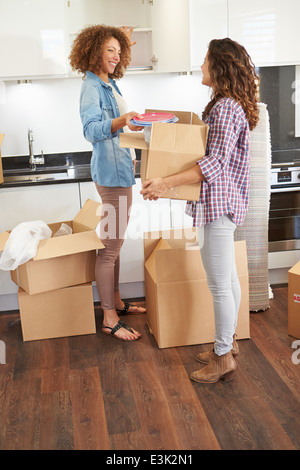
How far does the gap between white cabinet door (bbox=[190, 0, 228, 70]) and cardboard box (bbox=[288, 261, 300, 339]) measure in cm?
144

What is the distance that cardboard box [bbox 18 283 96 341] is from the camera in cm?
305

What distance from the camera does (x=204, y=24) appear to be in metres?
3.42

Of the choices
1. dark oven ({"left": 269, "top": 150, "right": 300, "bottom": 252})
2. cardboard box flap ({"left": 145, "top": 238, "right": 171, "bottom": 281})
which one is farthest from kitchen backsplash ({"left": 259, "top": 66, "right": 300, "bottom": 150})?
cardboard box flap ({"left": 145, "top": 238, "right": 171, "bottom": 281})

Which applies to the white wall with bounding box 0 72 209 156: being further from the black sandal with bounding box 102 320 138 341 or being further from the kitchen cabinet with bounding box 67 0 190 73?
the black sandal with bounding box 102 320 138 341

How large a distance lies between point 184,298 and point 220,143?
904mm

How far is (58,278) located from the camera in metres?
3.04

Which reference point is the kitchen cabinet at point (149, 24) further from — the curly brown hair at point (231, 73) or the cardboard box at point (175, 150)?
the cardboard box at point (175, 150)

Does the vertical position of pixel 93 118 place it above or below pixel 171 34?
below

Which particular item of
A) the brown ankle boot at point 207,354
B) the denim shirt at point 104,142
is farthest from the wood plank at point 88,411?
the denim shirt at point 104,142

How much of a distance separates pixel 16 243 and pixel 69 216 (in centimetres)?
55

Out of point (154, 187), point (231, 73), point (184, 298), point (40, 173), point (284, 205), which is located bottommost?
point (184, 298)

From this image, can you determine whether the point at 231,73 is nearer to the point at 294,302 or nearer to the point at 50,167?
the point at 294,302

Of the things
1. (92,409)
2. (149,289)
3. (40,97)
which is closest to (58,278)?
(149,289)

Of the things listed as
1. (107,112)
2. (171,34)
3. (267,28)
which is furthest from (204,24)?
(107,112)
